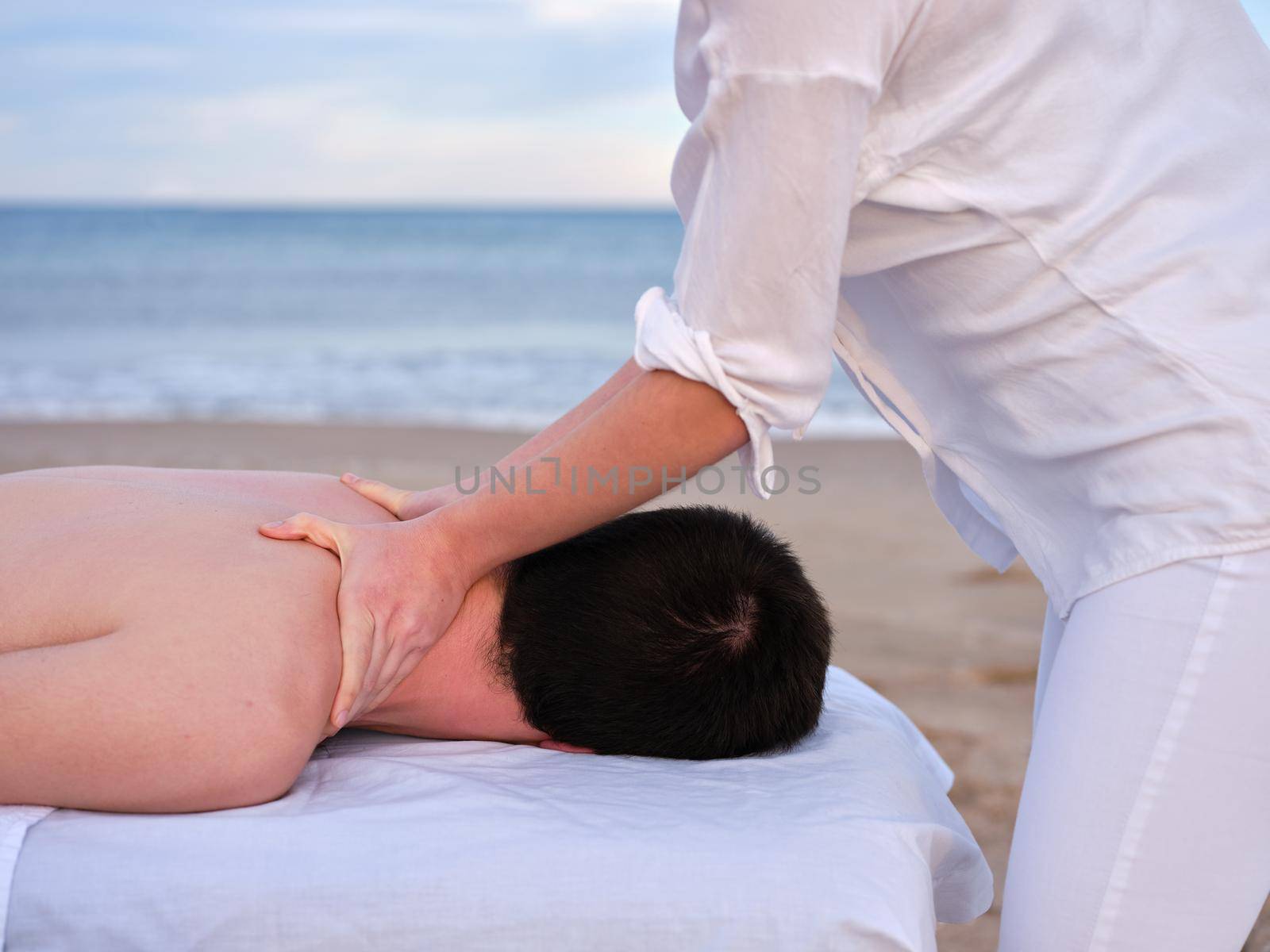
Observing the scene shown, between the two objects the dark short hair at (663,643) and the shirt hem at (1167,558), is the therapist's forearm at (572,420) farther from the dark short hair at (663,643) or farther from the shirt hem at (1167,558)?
the shirt hem at (1167,558)

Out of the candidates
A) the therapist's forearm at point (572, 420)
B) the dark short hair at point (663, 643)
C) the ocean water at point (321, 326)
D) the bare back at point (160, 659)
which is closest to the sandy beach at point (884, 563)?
the ocean water at point (321, 326)

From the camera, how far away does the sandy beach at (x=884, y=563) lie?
9.29 ft

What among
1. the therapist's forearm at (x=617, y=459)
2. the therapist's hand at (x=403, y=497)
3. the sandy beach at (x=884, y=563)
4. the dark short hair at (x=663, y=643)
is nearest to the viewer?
the therapist's forearm at (x=617, y=459)

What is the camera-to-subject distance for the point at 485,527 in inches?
45.6

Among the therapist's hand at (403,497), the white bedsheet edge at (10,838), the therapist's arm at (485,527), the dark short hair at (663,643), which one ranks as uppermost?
the therapist's arm at (485,527)

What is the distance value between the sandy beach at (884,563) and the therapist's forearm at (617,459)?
132 centimetres

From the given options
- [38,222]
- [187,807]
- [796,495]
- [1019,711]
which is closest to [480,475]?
[187,807]

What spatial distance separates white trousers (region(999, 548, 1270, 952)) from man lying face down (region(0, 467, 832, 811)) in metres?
0.42

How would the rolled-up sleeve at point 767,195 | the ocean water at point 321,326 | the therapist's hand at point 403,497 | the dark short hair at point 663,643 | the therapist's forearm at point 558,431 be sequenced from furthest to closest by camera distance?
the ocean water at point 321,326, the therapist's hand at point 403,497, the dark short hair at point 663,643, the therapist's forearm at point 558,431, the rolled-up sleeve at point 767,195

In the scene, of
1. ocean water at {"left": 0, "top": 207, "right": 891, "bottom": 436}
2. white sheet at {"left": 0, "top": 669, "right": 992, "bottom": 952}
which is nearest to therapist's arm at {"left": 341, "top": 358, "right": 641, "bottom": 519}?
white sheet at {"left": 0, "top": 669, "right": 992, "bottom": 952}

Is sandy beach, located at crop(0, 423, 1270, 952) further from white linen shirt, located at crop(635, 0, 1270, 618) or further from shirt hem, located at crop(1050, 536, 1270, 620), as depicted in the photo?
white linen shirt, located at crop(635, 0, 1270, 618)

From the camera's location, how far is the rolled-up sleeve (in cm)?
89

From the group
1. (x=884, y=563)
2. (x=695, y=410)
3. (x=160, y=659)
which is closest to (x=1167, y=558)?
(x=695, y=410)

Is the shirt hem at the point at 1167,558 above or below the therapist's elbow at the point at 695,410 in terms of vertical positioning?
below
